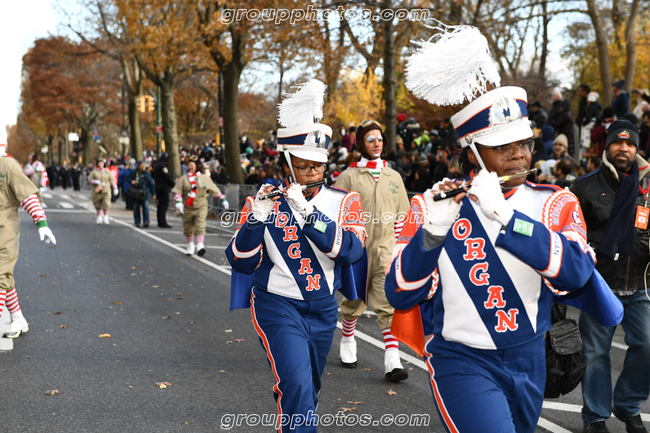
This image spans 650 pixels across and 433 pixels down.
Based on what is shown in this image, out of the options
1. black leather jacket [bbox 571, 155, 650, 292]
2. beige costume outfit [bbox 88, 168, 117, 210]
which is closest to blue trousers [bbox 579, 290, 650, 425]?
black leather jacket [bbox 571, 155, 650, 292]

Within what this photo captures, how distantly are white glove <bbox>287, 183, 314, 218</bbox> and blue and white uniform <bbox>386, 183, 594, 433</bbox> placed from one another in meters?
1.02

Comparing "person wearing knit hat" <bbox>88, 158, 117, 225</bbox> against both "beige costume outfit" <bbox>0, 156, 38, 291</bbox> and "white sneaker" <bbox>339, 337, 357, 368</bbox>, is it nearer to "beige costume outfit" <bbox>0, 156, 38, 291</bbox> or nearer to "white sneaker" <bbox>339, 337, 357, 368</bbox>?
"beige costume outfit" <bbox>0, 156, 38, 291</bbox>

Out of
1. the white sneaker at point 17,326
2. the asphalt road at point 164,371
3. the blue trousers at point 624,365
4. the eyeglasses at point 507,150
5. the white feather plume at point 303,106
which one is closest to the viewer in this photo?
the eyeglasses at point 507,150

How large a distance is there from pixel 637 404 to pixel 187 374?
373 centimetres

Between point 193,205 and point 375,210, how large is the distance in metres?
7.98

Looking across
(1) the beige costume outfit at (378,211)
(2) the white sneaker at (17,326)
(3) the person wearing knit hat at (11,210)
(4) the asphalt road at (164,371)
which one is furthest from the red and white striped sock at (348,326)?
(2) the white sneaker at (17,326)

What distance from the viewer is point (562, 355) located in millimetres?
2957

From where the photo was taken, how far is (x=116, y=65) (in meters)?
54.4

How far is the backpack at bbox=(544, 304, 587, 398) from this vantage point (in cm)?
296

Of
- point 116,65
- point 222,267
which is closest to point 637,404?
point 222,267

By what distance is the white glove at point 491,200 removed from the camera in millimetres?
2525

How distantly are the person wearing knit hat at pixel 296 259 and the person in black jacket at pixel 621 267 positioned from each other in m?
1.93

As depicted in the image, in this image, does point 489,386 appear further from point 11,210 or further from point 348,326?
point 11,210

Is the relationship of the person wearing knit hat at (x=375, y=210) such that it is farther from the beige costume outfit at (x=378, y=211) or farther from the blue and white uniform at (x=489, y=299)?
the blue and white uniform at (x=489, y=299)
